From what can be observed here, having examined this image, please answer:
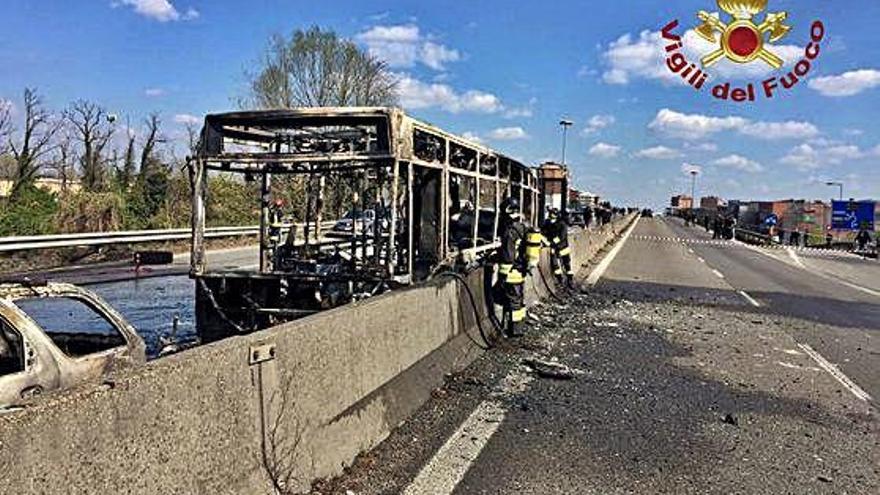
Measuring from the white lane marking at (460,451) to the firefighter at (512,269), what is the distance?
264 cm

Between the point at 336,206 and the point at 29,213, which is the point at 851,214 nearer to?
the point at 29,213

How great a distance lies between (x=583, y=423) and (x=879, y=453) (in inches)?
81.4

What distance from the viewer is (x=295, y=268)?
9406 millimetres

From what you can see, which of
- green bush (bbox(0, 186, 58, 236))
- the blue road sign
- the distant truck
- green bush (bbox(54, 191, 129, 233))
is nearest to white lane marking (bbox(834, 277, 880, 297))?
the distant truck

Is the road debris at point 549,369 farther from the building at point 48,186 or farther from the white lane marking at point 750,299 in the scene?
the building at point 48,186

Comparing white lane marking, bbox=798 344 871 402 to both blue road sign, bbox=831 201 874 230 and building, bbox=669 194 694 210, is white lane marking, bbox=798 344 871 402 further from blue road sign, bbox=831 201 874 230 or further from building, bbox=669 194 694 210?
building, bbox=669 194 694 210

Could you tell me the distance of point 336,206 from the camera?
10547 mm

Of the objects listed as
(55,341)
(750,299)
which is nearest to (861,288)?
(750,299)

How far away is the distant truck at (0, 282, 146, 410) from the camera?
424 centimetres

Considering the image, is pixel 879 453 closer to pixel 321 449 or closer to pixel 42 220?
pixel 321 449

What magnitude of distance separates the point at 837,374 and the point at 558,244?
6.83 metres

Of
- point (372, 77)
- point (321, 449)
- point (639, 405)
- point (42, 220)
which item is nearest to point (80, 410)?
point (321, 449)

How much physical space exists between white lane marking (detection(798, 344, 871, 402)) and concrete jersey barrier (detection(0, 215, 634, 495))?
4278 millimetres

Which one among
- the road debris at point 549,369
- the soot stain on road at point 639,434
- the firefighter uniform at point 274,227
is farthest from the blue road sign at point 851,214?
the firefighter uniform at point 274,227
